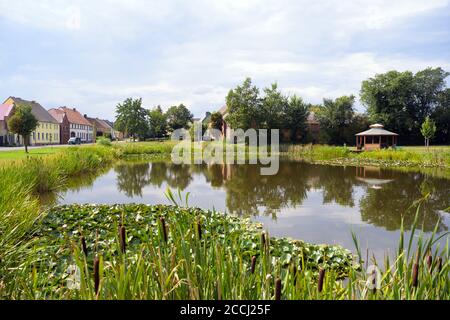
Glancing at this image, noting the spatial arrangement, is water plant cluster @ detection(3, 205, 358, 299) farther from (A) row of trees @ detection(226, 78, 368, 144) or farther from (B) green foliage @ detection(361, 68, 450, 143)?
(B) green foliage @ detection(361, 68, 450, 143)

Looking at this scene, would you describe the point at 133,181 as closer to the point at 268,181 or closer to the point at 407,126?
the point at 268,181

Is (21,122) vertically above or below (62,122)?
below

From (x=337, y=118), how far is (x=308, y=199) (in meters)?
32.4

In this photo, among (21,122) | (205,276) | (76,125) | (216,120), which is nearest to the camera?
(205,276)

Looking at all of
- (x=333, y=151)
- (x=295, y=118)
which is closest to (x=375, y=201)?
(x=333, y=151)

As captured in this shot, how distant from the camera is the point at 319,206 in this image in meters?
10.5

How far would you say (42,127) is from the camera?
48.3 meters

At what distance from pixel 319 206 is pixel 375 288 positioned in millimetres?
8870

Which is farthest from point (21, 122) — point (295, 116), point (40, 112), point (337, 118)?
point (337, 118)

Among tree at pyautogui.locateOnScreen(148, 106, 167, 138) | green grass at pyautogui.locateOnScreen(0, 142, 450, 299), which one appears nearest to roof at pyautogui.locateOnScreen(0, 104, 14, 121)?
tree at pyautogui.locateOnScreen(148, 106, 167, 138)

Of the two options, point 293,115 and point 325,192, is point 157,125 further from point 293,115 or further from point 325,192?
point 325,192

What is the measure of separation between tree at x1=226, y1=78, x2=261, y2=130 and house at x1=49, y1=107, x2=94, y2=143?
32.7 meters
